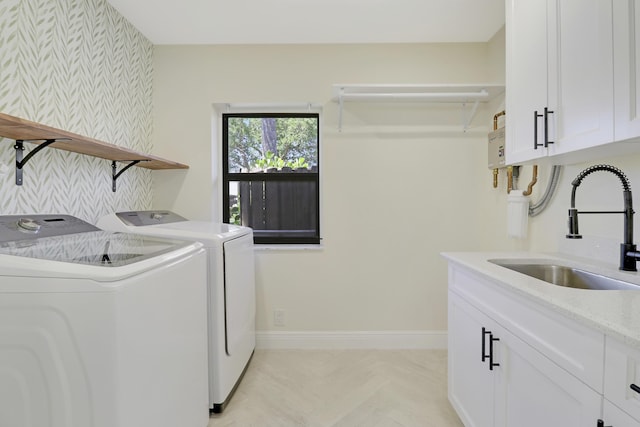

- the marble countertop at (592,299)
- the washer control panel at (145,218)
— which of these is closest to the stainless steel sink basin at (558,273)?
the marble countertop at (592,299)

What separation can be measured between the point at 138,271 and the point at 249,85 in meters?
1.95

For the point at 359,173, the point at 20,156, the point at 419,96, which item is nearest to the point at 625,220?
the point at 419,96

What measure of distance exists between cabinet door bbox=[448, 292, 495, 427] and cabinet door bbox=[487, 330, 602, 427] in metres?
0.09

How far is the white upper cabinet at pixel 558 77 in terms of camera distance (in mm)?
1085

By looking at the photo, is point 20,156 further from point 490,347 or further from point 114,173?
point 490,347

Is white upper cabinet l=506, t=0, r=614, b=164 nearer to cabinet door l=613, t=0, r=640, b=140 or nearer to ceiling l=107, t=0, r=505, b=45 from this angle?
cabinet door l=613, t=0, r=640, b=140

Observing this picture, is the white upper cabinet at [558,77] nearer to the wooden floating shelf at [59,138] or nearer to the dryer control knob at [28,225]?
the wooden floating shelf at [59,138]

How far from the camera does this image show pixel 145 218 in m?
2.00

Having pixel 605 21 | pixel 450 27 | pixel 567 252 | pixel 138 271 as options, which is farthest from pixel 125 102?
pixel 567 252

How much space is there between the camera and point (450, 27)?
→ 2258 mm

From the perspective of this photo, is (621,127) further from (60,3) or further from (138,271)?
(60,3)

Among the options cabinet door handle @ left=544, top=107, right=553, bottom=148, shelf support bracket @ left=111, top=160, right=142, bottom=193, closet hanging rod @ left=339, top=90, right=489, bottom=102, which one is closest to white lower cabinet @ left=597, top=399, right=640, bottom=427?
cabinet door handle @ left=544, top=107, right=553, bottom=148

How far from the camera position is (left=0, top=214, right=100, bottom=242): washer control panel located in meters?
1.26

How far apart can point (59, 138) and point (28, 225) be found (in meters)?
0.40
